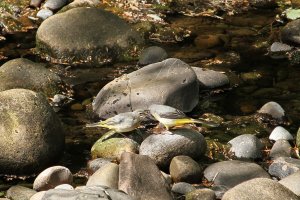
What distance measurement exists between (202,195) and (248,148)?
4.50ft

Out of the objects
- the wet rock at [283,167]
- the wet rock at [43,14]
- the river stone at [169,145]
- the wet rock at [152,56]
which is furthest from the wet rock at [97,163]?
the wet rock at [43,14]

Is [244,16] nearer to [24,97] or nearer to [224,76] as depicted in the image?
[224,76]

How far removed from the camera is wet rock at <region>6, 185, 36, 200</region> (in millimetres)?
7105

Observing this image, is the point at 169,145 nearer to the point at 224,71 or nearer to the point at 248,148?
the point at 248,148

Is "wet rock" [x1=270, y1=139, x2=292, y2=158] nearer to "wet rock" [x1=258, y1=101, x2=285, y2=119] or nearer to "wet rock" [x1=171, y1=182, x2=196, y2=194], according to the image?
"wet rock" [x1=258, y1=101, x2=285, y2=119]

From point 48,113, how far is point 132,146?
3.25ft

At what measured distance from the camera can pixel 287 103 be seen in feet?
31.6

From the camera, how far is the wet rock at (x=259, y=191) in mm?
6609

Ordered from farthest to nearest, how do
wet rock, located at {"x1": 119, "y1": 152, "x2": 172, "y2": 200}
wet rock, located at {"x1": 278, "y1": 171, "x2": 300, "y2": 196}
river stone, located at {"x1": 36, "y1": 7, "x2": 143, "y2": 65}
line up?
1. river stone, located at {"x1": 36, "y1": 7, "x2": 143, "y2": 65}
2. wet rock, located at {"x1": 278, "y1": 171, "x2": 300, "y2": 196}
3. wet rock, located at {"x1": 119, "y1": 152, "x2": 172, "y2": 200}

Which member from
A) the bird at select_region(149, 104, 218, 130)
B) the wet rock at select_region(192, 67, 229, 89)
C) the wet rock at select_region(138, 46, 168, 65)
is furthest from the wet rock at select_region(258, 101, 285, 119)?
the wet rock at select_region(138, 46, 168, 65)

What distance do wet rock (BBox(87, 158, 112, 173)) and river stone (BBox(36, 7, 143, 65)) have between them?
3.51m

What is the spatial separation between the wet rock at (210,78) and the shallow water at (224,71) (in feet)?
0.32

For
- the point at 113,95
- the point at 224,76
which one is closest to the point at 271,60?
the point at 224,76

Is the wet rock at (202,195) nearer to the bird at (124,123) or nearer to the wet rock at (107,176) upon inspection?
the wet rock at (107,176)
